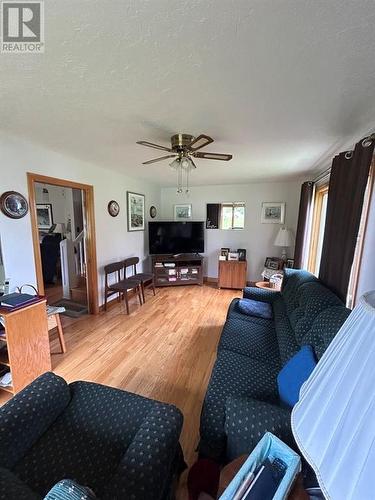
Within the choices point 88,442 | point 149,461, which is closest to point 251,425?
point 149,461

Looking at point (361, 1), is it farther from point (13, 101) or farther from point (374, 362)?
point (13, 101)

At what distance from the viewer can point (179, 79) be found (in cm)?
130

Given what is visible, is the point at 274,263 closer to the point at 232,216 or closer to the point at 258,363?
the point at 232,216

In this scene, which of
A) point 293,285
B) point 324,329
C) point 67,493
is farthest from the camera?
point 293,285

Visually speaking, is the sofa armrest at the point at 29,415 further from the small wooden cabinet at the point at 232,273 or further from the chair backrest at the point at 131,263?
the small wooden cabinet at the point at 232,273

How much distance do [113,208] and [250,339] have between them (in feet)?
9.49

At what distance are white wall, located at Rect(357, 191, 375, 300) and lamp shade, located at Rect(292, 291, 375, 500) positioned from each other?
1669mm

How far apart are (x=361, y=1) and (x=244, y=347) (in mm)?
2017

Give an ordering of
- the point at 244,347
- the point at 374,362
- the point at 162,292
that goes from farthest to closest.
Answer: the point at 162,292 → the point at 244,347 → the point at 374,362

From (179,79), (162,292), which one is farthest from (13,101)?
(162,292)

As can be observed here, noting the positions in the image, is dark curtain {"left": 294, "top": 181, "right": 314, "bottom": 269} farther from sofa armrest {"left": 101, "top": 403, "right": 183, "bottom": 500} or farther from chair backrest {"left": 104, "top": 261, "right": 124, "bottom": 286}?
sofa armrest {"left": 101, "top": 403, "right": 183, "bottom": 500}

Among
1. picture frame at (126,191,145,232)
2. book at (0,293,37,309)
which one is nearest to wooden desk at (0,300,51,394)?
book at (0,293,37,309)

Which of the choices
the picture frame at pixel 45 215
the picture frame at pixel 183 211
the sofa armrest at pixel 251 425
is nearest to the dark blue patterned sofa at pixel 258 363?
the sofa armrest at pixel 251 425

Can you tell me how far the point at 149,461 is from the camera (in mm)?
900
